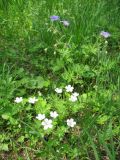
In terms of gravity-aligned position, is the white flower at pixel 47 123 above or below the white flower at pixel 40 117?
below

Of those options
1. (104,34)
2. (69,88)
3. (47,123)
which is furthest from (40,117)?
(104,34)

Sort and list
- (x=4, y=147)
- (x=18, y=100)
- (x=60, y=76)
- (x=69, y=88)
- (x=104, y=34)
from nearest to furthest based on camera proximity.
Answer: (x=4, y=147) → (x=18, y=100) → (x=69, y=88) → (x=60, y=76) → (x=104, y=34)

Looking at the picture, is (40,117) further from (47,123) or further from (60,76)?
(60,76)

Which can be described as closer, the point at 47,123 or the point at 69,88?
the point at 47,123

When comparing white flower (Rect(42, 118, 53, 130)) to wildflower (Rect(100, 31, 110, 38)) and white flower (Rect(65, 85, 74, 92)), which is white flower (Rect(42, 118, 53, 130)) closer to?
white flower (Rect(65, 85, 74, 92))

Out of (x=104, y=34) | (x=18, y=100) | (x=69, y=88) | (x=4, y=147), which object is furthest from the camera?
(x=104, y=34)

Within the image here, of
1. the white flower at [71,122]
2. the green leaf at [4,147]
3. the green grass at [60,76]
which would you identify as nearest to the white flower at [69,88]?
the green grass at [60,76]

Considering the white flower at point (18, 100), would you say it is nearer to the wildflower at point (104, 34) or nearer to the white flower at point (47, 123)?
the white flower at point (47, 123)

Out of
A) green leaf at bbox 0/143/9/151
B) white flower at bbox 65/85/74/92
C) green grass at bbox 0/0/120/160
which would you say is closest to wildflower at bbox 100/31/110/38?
green grass at bbox 0/0/120/160
